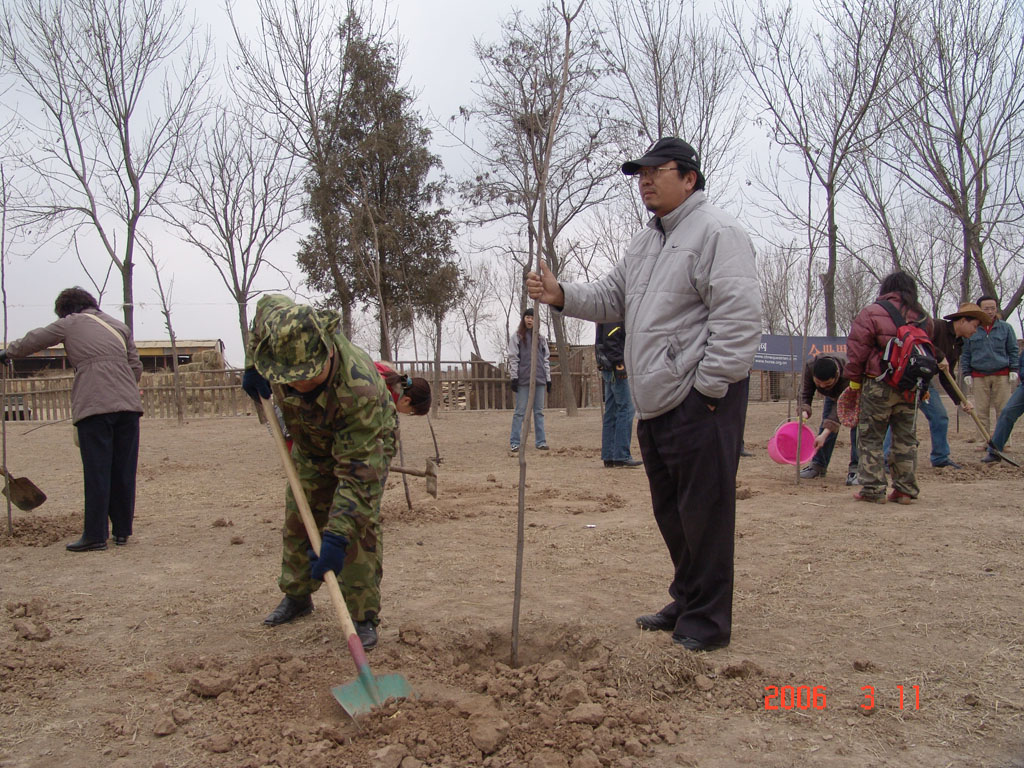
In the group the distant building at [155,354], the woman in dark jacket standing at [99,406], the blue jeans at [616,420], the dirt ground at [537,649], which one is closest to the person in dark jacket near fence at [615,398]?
the blue jeans at [616,420]

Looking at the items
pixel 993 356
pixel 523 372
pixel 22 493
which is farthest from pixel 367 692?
pixel 993 356

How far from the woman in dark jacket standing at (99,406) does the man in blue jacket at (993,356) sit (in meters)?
8.38

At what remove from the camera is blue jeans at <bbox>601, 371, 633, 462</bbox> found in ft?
26.5

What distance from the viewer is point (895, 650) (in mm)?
3000

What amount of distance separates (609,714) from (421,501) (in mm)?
4109

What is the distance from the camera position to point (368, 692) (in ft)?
8.57

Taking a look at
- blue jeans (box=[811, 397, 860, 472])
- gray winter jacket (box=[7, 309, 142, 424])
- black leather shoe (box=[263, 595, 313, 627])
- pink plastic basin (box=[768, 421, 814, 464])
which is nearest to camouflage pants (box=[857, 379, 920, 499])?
blue jeans (box=[811, 397, 860, 472])

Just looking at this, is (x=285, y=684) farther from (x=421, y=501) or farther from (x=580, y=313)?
(x=421, y=501)

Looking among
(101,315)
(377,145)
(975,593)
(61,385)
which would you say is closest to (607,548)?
(975,593)

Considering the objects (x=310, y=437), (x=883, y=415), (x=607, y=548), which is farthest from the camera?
(x=883, y=415)

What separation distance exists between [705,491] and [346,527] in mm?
1347

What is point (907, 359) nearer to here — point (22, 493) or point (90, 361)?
point (90, 361)

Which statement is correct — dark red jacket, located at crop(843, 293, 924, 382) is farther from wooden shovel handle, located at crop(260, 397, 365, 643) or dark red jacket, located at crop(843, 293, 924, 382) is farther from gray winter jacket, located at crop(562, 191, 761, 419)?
wooden shovel handle, located at crop(260, 397, 365, 643)

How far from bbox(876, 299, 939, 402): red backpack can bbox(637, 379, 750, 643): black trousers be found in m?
3.32
